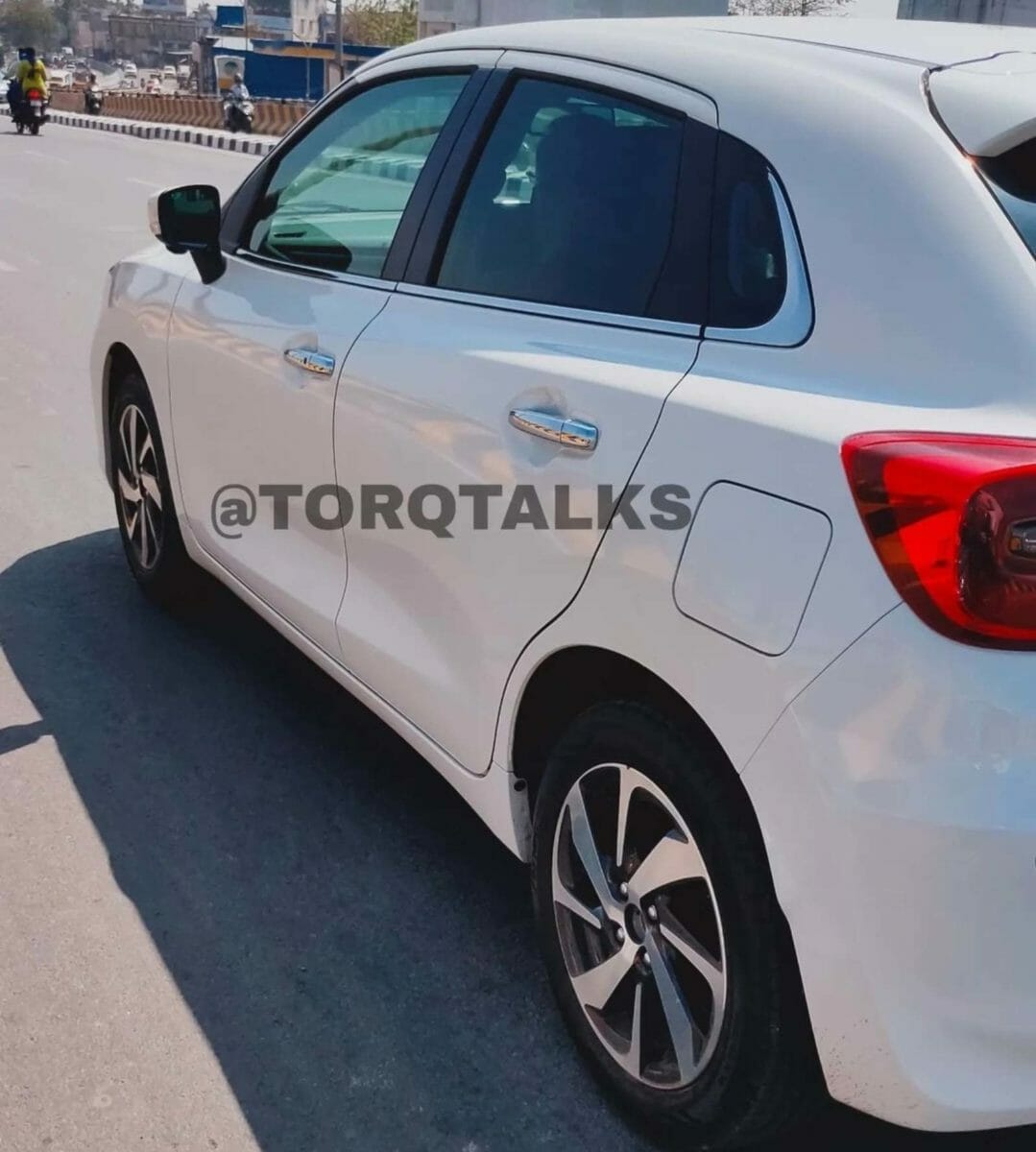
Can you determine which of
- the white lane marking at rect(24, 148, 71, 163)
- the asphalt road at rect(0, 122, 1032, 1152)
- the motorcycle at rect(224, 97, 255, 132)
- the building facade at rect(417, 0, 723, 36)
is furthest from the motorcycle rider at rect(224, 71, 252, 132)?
the asphalt road at rect(0, 122, 1032, 1152)

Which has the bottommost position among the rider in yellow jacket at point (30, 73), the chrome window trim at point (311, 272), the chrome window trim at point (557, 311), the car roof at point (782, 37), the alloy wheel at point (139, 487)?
the rider in yellow jacket at point (30, 73)

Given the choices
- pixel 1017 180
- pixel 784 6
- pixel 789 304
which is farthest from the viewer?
pixel 784 6

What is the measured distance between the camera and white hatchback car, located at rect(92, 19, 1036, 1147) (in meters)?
1.71

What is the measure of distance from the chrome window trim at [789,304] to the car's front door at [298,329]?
1068 mm

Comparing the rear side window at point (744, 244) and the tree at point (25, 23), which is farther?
the tree at point (25, 23)

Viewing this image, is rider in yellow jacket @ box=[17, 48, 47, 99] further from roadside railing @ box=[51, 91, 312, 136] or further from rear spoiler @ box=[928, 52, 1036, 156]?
rear spoiler @ box=[928, 52, 1036, 156]

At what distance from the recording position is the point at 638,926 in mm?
2295

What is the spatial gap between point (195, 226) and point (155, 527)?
3.52 ft

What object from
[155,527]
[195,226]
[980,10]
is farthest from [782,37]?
[980,10]

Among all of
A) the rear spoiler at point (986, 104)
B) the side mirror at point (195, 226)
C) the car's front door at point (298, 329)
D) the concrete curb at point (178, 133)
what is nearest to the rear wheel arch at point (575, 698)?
the car's front door at point (298, 329)

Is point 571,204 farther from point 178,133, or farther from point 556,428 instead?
point 178,133

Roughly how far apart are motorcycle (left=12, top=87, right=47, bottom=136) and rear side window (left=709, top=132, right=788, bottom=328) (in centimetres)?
3262

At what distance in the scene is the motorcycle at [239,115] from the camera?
3247 centimetres

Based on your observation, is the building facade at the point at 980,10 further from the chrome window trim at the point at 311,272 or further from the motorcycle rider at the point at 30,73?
the chrome window trim at the point at 311,272
